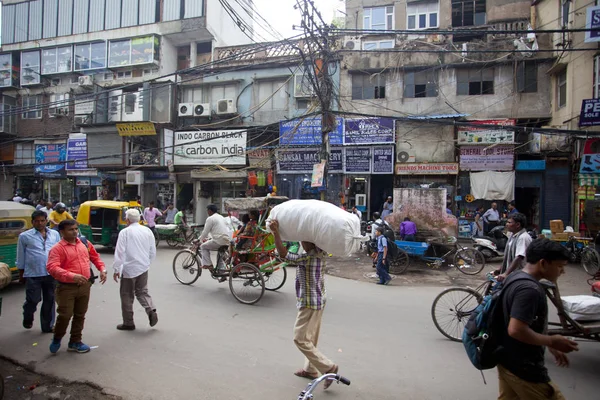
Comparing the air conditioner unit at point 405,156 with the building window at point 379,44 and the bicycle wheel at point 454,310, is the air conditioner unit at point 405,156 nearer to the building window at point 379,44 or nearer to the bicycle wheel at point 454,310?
the building window at point 379,44

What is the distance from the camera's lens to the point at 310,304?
11.8 ft

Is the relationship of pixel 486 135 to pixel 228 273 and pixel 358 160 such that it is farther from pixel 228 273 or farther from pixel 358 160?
pixel 228 273

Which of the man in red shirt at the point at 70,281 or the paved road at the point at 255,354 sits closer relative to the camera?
the paved road at the point at 255,354

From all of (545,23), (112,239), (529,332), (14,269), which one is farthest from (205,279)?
(545,23)

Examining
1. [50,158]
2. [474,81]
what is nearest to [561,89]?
[474,81]

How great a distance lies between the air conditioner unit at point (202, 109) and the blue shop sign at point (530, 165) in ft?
49.9

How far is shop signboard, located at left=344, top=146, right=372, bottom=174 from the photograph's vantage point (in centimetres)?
1692

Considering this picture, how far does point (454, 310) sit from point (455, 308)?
43 millimetres

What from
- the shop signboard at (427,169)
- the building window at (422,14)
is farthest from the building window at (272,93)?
the building window at (422,14)

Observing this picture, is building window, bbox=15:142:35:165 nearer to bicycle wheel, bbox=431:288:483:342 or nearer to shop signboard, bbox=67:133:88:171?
shop signboard, bbox=67:133:88:171

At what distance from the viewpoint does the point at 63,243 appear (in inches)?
169

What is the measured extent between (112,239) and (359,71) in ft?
42.6

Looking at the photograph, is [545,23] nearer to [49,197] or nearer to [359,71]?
[359,71]

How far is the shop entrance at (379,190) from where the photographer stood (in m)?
18.1
